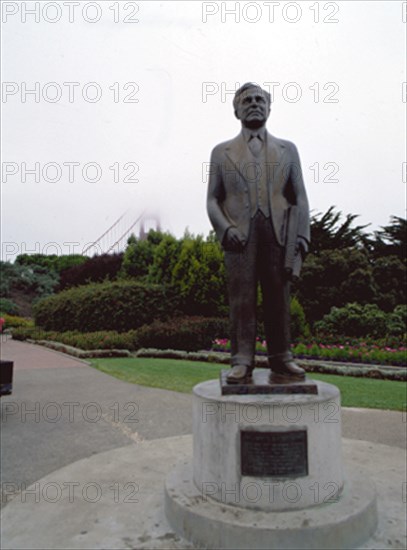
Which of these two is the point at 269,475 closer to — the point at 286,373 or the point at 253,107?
the point at 286,373

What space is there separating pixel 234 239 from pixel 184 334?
1271cm

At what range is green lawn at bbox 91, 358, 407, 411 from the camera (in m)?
8.05

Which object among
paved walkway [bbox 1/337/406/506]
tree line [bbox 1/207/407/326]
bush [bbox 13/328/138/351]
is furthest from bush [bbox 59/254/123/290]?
paved walkway [bbox 1/337/406/506]

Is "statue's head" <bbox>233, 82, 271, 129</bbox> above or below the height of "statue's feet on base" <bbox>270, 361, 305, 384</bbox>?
above

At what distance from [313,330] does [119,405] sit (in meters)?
13.3

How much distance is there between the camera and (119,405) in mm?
7695

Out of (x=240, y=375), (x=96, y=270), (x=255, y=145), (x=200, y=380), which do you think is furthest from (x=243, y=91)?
(x=96, y=270)

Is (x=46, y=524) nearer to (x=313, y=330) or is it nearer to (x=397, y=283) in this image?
(x=313, y=330)

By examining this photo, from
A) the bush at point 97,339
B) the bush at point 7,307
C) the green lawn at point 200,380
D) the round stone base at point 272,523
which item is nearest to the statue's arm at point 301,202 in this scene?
the round stone base at point 272,523

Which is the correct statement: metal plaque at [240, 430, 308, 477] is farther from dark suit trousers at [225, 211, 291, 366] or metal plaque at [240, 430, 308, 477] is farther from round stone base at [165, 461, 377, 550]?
dark suit trousers at [225, 211, 291, 366]

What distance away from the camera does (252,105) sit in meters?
3.65

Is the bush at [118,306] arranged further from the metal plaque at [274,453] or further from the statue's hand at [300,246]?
the metal plaque at [274,453]

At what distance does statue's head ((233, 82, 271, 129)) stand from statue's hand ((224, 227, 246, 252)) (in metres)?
0.90

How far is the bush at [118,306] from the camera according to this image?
19.1 meters
